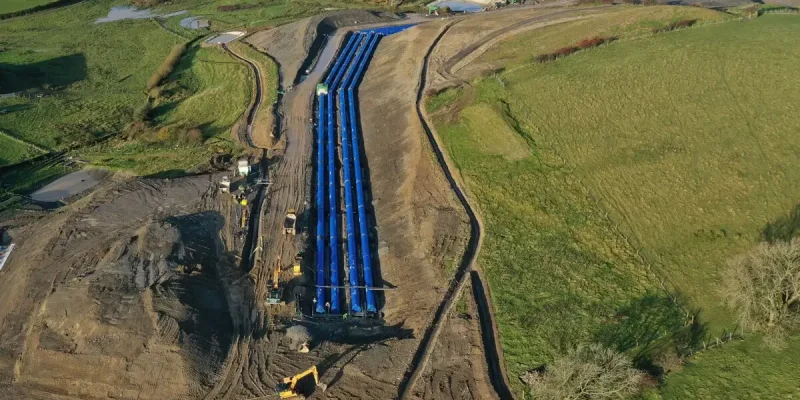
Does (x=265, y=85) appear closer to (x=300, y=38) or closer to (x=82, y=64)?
(x=300, y=38)

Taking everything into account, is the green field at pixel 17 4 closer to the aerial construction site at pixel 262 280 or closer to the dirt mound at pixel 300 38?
the dirt mound at pixel 300 38

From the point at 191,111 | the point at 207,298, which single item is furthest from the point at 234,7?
the point at 207,298

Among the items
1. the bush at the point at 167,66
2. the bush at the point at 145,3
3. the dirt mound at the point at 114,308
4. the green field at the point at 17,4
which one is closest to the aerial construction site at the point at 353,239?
the dirt mound at the point at 114,308

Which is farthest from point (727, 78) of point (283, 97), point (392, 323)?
point (283, 97)

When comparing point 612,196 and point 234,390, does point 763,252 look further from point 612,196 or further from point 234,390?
point 234,390

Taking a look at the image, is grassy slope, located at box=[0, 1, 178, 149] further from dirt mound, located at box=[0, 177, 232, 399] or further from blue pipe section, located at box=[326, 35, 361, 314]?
dirt mound, located at box=[0, 177, 232, 399]

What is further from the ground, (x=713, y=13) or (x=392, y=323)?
(x=713, y=13)

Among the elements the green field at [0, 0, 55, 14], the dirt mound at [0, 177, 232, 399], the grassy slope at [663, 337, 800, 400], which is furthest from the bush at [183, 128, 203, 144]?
the green field at [0, 0, 55, 14]
